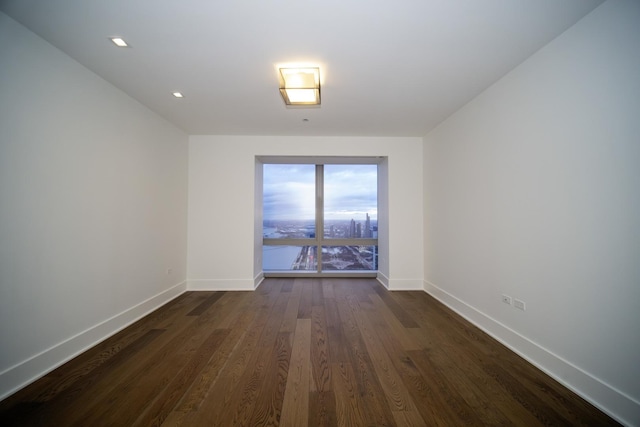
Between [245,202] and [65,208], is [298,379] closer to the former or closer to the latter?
[65,208]

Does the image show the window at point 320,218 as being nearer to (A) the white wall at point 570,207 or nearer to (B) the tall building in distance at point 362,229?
(B) the tall building in distance at point 362,229

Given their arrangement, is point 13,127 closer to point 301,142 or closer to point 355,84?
point 355,84

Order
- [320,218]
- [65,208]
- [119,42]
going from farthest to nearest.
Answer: [320,218] < [65,208] < [119,42]

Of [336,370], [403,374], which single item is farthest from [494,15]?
[336,370]

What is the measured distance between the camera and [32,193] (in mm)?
1771

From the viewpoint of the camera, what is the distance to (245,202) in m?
4.00

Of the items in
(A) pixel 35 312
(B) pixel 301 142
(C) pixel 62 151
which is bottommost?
(A) pixel 35 312

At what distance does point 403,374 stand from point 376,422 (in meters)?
0.54

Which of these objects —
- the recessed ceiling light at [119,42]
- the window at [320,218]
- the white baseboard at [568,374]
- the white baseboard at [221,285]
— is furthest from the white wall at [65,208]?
the white baseboard at [568,374]

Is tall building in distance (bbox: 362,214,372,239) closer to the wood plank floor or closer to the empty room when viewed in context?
the empty room

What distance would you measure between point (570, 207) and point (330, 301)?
109 inches

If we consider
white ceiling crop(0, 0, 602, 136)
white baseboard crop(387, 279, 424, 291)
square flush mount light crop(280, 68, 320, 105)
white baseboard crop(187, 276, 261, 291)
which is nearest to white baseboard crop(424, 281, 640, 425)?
white baseboard crop(387, 279, 424, 291)

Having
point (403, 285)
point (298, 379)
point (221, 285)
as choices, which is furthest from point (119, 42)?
point (403, 285)

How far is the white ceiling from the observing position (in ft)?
5.14
